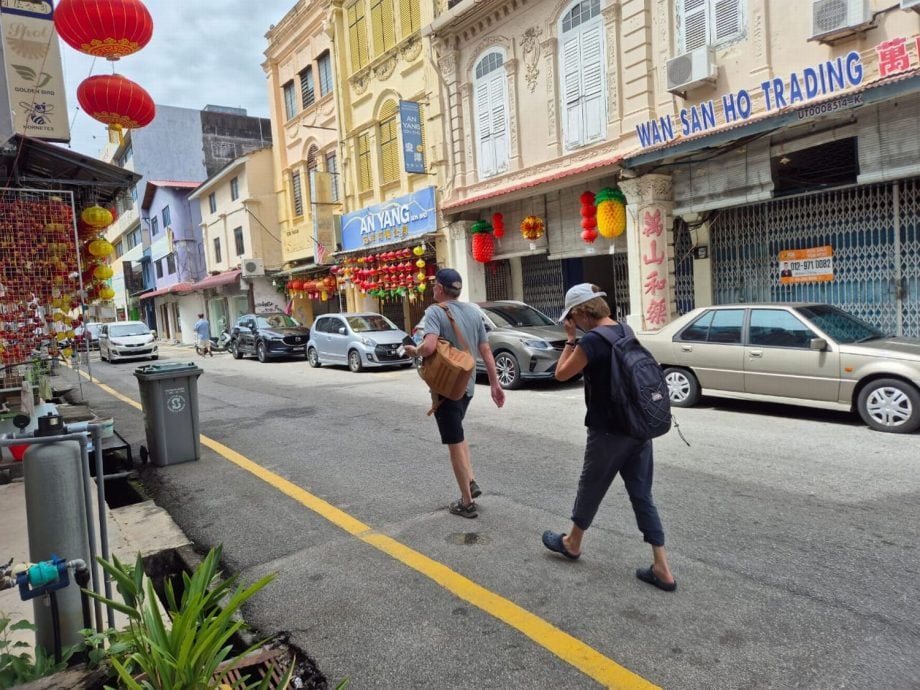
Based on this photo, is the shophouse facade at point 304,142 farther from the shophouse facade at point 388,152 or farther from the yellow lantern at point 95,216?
the yellow lantern at point 95,216

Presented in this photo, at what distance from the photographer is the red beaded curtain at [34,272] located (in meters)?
6.24

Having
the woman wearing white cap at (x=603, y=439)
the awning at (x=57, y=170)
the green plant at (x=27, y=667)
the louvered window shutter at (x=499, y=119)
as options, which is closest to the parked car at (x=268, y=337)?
the louvered window shutter at (x=499, y=119)

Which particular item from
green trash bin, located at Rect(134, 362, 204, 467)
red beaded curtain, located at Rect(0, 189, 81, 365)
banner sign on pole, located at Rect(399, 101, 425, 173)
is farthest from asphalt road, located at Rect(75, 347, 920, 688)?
banner sign on pole, located at Rect(399, 101, 425, 173)

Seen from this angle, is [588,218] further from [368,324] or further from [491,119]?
[368,324]

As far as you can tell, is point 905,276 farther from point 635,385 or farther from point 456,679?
point 456,679

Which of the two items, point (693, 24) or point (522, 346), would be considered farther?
point (693, 24)

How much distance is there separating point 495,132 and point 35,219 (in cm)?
1240

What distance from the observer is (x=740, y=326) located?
806 cm

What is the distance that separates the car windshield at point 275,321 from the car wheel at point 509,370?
11.3m

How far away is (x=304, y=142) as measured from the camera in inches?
1009

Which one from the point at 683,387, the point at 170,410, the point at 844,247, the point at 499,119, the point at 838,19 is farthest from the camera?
the point at 499,119

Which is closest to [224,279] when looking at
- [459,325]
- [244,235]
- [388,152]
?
[244,235]

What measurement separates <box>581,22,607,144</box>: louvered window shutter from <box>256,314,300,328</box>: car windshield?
11489 mm

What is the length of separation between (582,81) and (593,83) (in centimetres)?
35
